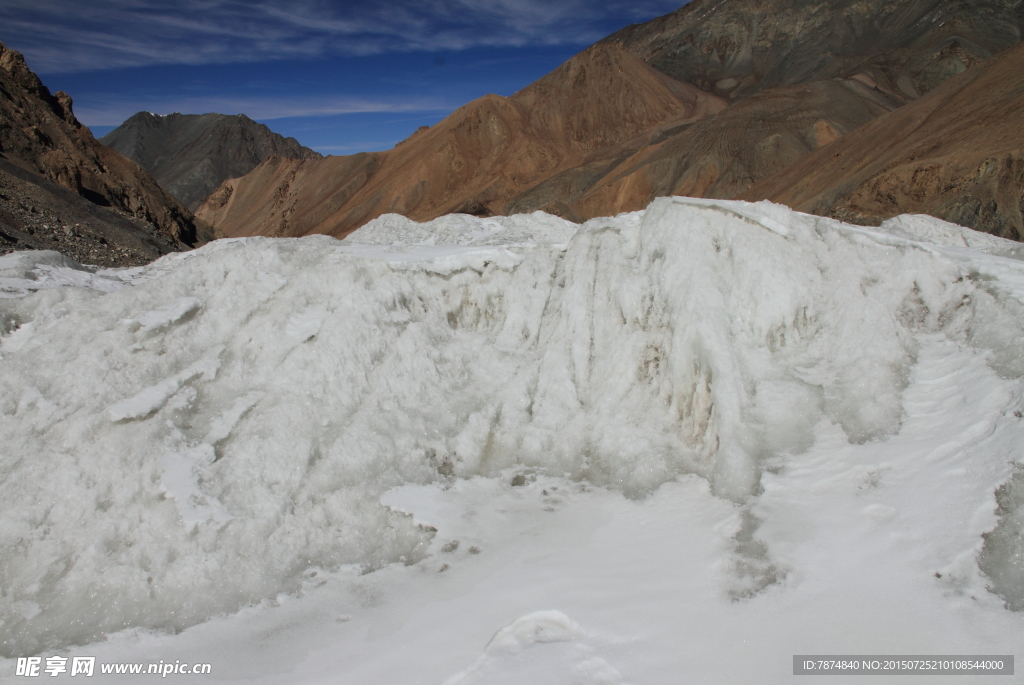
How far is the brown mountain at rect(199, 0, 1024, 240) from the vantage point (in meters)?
30.9

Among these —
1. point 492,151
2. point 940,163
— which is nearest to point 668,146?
point 492,151

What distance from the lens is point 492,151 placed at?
39.8 metres

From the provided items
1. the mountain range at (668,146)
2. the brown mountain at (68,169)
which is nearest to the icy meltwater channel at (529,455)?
the mountain range at (668,146)

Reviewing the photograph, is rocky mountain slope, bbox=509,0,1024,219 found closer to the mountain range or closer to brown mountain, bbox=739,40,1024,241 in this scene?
the mountain range

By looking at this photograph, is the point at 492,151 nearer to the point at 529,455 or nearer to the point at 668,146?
the point at 668,146

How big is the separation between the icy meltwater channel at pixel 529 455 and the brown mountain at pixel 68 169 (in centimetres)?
1254

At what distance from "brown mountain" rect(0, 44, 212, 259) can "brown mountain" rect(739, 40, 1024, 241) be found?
20.0 m

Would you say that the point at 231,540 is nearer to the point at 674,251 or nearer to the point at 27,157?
the point at 674,251

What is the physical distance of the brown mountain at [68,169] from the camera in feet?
57.1

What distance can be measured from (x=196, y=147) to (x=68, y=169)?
70181 mm

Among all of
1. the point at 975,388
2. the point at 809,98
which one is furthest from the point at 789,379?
the point at 809,98

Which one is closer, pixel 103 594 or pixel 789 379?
pixel 103 594

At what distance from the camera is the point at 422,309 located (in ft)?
21.5

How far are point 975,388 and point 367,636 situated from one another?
15.5 feet
